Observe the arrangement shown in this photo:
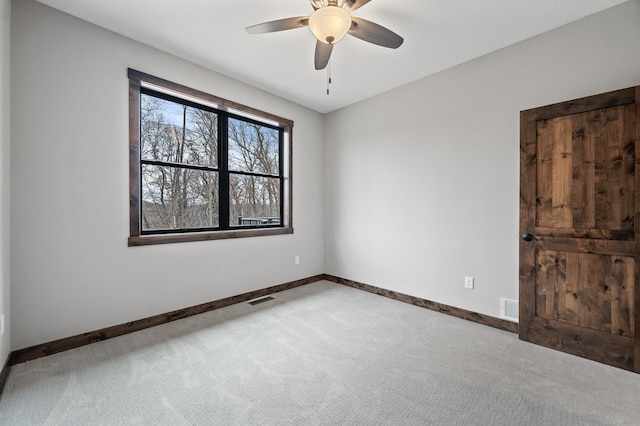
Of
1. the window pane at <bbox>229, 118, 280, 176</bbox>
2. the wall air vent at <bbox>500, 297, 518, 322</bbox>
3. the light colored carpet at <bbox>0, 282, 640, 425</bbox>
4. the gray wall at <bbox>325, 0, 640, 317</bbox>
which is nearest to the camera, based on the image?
the light colored carpet at <bbox>0, 282, 640, 425</bbox>

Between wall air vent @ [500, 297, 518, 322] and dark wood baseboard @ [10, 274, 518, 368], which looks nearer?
dark wood baseboard @ [10, 274, 518, 368]

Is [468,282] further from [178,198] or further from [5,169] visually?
[5,169]

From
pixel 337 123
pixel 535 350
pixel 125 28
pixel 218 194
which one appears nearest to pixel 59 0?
pixel 125 28

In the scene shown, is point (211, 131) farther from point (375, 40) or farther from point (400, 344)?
point (400, 344)

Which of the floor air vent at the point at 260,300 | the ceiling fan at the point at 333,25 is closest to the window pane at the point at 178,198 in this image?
the floor air vent at the point at 260,300

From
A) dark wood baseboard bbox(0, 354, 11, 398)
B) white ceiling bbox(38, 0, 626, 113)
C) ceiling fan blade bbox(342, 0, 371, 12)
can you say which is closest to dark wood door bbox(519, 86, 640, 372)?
white ceiling bbox(38, 0, 626, 113)

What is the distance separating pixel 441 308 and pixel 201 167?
324cm

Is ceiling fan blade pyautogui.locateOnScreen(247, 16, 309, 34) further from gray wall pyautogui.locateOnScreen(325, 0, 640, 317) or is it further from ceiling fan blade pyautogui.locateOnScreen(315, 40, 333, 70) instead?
gray wall pyautogui.locateOnScreen(325, 0, 640, 317)

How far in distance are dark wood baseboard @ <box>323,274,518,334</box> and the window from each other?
1.38 metres

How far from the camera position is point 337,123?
14.6 ft

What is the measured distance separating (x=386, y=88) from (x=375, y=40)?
1657 mm

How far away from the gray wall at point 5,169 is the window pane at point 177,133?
3.09 feet

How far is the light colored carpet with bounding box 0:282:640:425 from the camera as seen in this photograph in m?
1.58

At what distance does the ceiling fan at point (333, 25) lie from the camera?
176cm
